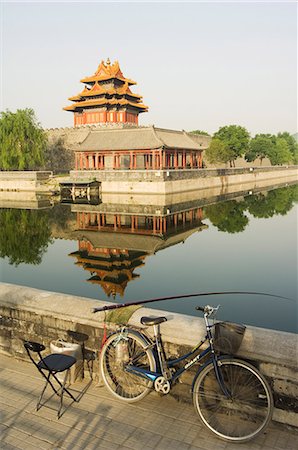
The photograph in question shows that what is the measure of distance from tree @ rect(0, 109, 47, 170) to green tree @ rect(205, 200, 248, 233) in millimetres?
23721

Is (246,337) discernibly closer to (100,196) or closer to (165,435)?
(165,435)

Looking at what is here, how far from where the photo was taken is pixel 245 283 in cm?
1316

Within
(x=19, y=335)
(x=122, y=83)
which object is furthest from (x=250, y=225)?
(x=122, y=83)

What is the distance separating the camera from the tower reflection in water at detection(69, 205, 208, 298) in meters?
14.4

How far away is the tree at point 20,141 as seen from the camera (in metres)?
45.9

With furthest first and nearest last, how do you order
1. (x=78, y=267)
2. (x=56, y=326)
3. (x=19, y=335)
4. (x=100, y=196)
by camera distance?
(x=100, y=196) → (x=78, y=267) → (x=19, y=335) → (x=56, y=326)

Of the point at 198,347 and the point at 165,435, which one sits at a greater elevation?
the point at 198,347

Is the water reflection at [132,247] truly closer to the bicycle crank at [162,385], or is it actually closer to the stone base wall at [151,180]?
the stone base wall at [151,180]

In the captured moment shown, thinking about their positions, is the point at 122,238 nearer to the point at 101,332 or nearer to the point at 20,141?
the point at 101,332

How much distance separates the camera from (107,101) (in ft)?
180

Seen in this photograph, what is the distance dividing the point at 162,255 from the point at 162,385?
1307 centimetres

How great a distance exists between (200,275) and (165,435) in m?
10.3

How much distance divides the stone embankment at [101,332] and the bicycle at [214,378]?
179 millimetres

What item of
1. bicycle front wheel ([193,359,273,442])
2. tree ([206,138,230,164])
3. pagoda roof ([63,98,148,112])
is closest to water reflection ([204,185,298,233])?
bicycle front wheel ([193,359,273,442])
